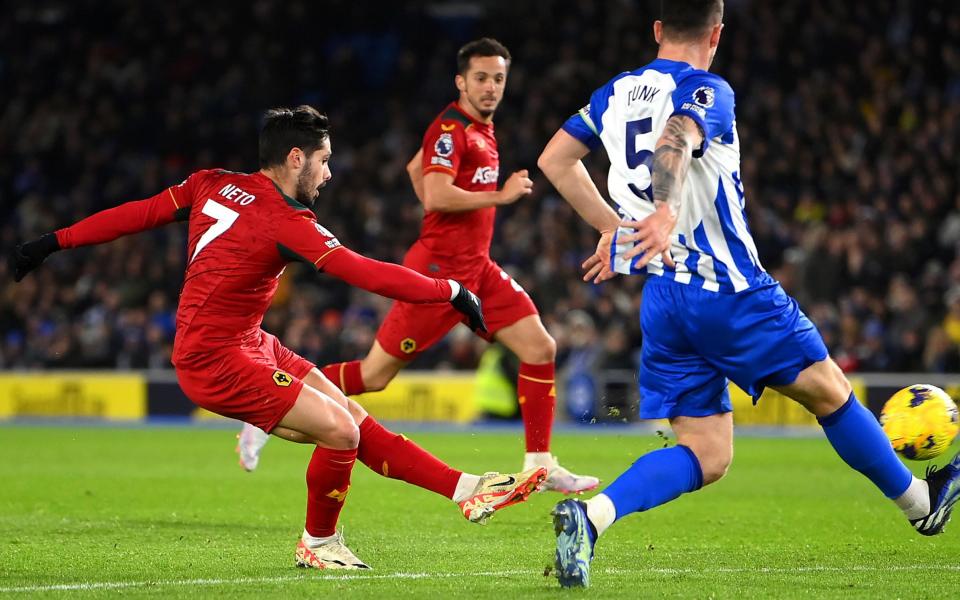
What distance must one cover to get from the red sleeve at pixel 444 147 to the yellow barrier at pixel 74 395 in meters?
12.3

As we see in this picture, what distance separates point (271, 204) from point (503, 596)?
1981 mm

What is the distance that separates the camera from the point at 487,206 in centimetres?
830

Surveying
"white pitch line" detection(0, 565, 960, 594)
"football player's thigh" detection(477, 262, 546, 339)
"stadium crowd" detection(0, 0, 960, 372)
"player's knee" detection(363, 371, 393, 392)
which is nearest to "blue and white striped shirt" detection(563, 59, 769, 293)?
"white pitch line" detection(0, 565, 960, 594)

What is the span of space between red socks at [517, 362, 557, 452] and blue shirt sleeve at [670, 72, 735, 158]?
3.61 m

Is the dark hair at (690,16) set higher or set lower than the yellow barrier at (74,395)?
higher

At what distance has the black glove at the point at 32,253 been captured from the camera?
6.29m

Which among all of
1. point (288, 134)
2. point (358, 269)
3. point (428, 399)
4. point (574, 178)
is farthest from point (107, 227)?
point (428, 399)

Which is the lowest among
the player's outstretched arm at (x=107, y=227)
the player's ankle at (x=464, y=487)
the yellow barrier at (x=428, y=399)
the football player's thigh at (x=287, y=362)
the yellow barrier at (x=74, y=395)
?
the yellow barrier at (x=74, y=395)

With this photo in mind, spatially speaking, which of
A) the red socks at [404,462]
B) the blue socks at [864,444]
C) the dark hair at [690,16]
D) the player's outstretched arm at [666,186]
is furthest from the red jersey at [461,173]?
the player's outstretched arm at [666,186]

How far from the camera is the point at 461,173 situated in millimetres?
8742

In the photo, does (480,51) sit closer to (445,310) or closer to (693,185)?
(445,310)

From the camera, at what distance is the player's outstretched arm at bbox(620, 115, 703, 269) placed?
486 cm

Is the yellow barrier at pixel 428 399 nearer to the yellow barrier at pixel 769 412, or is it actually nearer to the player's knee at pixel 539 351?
the yellow barrier at pixel 769 412

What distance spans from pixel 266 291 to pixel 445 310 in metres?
2.60
